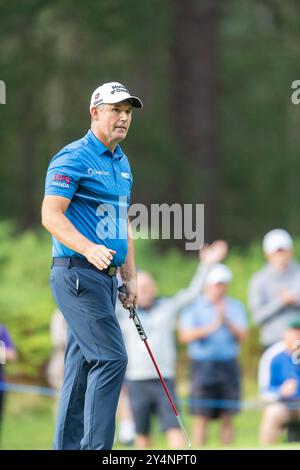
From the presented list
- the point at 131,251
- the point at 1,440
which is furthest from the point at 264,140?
the point at 131,251

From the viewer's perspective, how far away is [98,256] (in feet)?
20.1

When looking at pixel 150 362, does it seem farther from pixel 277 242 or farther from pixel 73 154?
pixel 73 154

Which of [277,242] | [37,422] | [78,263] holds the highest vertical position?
[277,242]

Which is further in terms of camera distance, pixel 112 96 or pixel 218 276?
pixel 218 276

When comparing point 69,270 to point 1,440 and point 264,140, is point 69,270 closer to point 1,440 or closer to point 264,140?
point 1,440

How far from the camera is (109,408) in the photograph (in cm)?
631

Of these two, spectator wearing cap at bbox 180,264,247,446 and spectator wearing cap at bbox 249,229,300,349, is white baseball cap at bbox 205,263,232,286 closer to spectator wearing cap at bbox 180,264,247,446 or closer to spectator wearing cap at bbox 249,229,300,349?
spectator wearing cap at bbox 180,264,247,446

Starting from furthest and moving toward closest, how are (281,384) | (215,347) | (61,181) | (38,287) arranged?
(38,287)
(215,347)
(281,384)
(61,181)

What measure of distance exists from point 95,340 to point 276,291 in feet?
20.2

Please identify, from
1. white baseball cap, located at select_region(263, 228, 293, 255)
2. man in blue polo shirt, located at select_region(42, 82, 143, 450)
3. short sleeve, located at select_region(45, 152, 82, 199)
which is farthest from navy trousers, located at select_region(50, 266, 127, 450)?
white baseball cap, located at select_region(263, 228, 293, 255)

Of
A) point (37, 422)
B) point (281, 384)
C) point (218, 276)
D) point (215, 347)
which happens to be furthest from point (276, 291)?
point (37, 422)

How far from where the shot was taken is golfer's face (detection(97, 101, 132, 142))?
21.2ft

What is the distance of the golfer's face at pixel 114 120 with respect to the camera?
6.47m

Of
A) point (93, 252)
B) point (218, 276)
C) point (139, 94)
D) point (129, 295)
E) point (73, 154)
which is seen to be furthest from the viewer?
point (139, 94)
